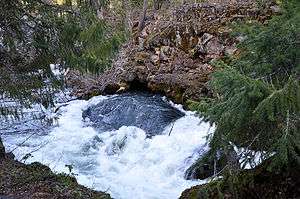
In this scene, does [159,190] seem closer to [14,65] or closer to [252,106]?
[14,65]

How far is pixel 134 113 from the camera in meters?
13.3

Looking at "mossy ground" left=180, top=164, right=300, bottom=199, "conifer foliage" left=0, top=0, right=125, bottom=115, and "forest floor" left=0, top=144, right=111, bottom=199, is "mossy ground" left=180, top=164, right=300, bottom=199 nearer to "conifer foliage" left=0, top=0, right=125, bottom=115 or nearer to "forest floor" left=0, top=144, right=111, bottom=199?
"forest floor" left=0, top=144, right=111, bottom=199

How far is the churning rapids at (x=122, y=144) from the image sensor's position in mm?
9328

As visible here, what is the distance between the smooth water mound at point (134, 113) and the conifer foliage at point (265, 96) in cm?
674

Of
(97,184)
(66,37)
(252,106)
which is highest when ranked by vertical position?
(252,106)

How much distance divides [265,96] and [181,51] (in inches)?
455

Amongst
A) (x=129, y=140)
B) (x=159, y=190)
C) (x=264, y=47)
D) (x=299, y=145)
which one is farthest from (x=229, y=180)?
(x=129, y=140)

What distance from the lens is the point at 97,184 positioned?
9.19 meters

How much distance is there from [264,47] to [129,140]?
6.83m

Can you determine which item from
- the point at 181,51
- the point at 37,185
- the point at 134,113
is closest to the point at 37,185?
the point at 37,185

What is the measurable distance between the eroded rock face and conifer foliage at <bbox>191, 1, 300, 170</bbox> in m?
8.20

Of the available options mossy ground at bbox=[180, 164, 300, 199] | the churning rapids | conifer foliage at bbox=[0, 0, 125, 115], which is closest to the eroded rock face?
the churning rapids

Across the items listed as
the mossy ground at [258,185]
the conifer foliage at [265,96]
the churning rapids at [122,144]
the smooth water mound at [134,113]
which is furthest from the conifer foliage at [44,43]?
the smooth water mound at [134,113]

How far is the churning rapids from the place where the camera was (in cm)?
933
